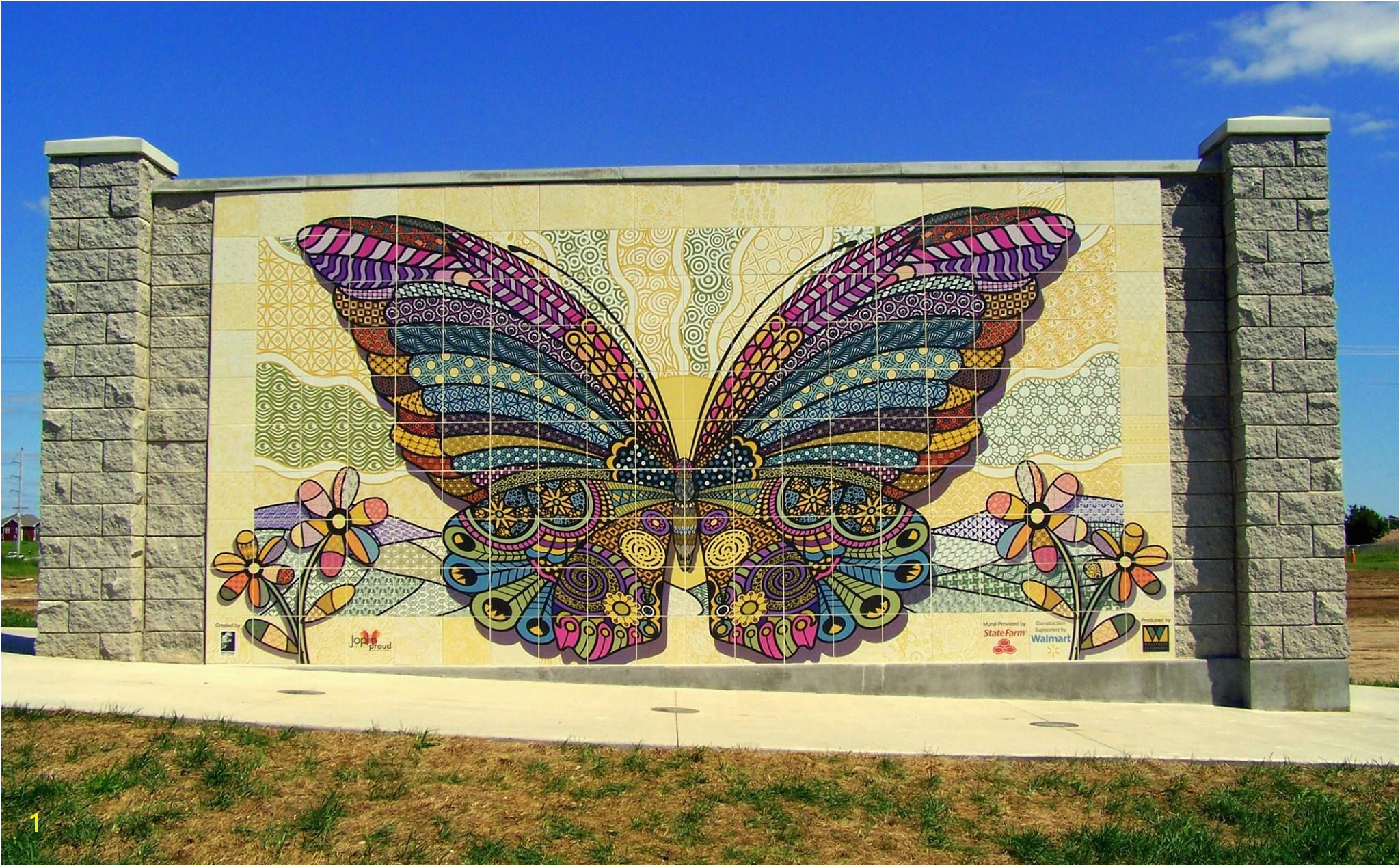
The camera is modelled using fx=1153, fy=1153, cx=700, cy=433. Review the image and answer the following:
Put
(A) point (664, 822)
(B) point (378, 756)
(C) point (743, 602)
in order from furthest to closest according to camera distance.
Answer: (C) point (743, 602) < (B) point (378, 756) < (A) point (664, 822)

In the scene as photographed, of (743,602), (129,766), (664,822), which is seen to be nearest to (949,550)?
(743,602)

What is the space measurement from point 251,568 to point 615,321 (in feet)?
14.4

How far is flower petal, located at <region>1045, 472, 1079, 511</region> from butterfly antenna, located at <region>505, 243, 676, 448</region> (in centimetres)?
377

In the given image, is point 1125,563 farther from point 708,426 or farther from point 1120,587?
point 708,426

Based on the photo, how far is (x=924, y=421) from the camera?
11.4 metres

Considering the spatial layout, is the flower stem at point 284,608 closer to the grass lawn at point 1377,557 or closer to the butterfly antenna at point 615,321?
the butterfly antenna at point 615,321

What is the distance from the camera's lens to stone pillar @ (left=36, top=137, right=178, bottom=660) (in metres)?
11.5

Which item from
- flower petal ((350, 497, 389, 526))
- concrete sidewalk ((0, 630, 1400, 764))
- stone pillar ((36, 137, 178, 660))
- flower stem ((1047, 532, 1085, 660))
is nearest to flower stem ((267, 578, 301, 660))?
concrete sidewalk ((0, 630, 1400, 764))

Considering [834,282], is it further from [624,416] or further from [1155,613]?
[1155,613]

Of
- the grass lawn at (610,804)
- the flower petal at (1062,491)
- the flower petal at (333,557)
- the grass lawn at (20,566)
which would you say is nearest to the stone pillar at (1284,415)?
the flower petal at (1062,491)

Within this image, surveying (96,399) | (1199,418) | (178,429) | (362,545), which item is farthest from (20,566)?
(1199,418)

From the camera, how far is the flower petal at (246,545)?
37.7 ft

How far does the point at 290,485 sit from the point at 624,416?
3.41 m

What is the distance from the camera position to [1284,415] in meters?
11.3
